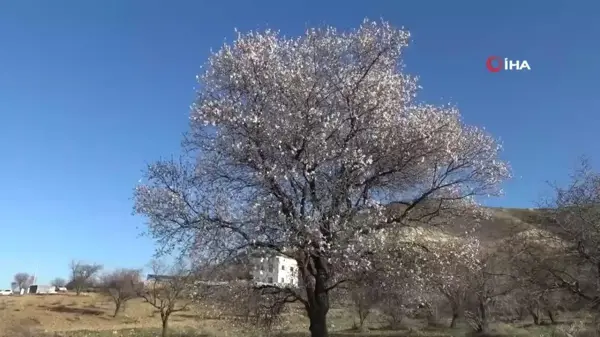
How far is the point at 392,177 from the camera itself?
18.0 meters

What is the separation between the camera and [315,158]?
16375mm

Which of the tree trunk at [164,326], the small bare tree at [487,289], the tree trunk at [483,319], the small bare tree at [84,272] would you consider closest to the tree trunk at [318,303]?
the small bare tree at [487,289]

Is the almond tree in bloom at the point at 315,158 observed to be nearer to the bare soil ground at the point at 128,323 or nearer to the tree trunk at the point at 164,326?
the bare soil ground at the point at 128,323

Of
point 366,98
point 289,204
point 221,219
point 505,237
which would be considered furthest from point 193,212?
point 505,237

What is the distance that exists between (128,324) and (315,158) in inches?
2058

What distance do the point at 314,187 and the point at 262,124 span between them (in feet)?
8.01

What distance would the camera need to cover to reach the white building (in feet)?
56.1

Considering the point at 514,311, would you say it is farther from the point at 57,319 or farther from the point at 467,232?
the point at 57,319

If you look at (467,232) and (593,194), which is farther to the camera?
(593,194)

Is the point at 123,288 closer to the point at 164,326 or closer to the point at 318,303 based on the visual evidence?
the point at 164,326

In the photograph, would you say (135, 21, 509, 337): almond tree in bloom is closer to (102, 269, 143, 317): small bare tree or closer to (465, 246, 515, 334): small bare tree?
(465, 246, 515, 334): small bare tree

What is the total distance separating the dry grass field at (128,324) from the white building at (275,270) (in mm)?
12797

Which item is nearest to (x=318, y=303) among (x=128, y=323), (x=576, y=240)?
(x=576, y=240)

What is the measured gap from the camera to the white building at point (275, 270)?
17114 millimetres
